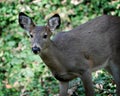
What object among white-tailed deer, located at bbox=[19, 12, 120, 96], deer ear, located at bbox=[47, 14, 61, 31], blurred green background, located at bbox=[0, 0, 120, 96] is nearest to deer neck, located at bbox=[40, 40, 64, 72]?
white-tailed deer, located at bbox=[19, 12, 120, 96]

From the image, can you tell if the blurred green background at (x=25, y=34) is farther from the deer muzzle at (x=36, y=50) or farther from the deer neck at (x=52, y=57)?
the deer muzzle at (x=36, y=50)

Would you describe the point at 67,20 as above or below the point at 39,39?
above

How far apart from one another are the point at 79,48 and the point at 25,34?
18.0 ft

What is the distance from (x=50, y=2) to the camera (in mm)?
13805

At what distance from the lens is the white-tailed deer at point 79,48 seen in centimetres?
759

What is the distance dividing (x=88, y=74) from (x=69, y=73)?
1.09 feet

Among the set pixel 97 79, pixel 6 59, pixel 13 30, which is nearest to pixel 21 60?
pixel 6 59

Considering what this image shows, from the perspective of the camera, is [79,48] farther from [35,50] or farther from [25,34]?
[25,34]

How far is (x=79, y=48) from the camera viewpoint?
7883mm

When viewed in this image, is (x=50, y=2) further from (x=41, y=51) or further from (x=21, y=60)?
(x=41, y=51)

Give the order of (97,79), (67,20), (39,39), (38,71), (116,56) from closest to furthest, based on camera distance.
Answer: (39,39) → (116,56) → (97,79) → (38,71) → (67,20)

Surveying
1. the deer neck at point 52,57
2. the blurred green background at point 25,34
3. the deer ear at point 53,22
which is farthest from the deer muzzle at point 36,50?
the blurred green background at point 25,34

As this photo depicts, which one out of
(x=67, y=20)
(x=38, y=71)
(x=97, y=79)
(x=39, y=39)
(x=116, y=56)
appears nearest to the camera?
(x=39, y=39)

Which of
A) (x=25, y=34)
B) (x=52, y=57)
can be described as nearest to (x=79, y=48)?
(x=52, y=57)
